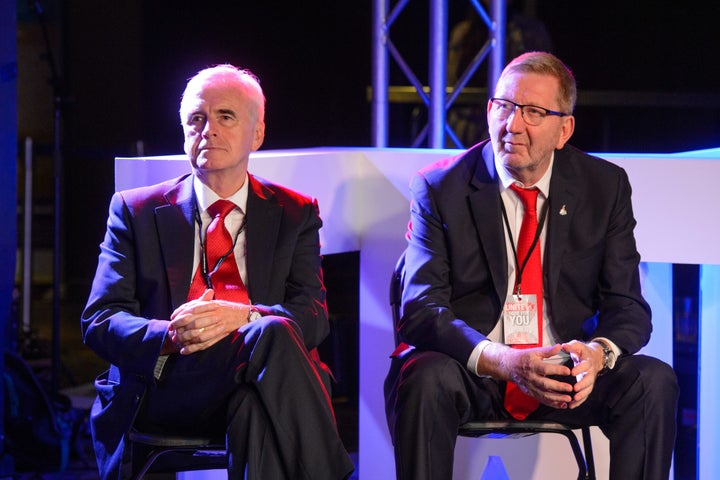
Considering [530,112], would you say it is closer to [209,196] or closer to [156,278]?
[209,196]

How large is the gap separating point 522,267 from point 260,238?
71cm

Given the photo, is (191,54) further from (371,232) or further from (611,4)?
(371,232)

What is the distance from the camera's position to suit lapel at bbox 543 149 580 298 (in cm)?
288

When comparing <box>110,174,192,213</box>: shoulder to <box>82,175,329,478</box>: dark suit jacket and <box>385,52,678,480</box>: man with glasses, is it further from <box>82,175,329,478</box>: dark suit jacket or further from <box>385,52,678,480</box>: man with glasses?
<box>385,52,678,480</box>: man with glasses

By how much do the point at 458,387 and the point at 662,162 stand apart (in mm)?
1022

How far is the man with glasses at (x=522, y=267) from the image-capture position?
8.86 feet

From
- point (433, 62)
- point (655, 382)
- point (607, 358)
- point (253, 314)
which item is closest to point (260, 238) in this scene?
point (253, 314)

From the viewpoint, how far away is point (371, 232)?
353 cm

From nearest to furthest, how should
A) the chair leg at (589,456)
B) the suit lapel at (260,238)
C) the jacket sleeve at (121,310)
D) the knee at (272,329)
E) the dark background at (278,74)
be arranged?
1. the knee at (272,329)
2. the jacket sleeve at (121,310)
3. the chair leg at (589,456)
4. the suit lapel at (260,238)
5. the dark background at (278,74)

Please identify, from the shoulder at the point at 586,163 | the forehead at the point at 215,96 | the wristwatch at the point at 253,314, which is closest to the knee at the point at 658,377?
the shoulder at the point at 586,163

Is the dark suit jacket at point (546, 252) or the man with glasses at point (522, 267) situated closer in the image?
the man with glasses at point (522, 267)

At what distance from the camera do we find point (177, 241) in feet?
9.00

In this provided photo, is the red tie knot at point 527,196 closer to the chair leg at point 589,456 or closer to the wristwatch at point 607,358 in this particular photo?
the wristwatch at point 607,358

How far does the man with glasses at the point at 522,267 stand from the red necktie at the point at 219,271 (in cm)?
46
